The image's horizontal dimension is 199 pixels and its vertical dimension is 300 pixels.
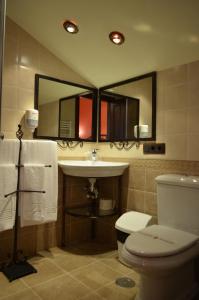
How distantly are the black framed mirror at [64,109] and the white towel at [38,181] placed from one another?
33 centimetres

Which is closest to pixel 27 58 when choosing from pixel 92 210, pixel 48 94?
pixel 48 94

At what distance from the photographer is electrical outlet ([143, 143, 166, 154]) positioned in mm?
2068

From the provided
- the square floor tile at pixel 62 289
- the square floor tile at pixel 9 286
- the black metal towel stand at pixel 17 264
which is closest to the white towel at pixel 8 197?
the black metal towel stand at pixel 17 264

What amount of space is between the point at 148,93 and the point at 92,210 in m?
1.31

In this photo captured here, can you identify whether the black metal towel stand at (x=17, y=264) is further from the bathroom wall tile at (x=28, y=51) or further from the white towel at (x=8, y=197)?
the bathroom wall tile at (x=28, y=51)

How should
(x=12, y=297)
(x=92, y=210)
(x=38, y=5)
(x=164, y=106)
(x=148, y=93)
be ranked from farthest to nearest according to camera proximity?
(x=92, y=210) → (x=148, y=93) → (x=164, y=106) → (x=38, y=5) → (x=12, y=297)

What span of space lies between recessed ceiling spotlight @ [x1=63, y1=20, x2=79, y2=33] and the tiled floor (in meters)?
2.04

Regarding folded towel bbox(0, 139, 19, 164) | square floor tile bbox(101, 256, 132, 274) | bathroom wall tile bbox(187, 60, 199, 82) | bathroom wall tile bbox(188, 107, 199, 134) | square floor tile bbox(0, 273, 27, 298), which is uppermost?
bathroom wall tile bbox(187, 60, 199, 82)

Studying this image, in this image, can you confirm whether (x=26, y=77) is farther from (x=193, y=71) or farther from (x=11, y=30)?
(x=193, y=71)

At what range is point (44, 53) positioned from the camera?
2.30 m

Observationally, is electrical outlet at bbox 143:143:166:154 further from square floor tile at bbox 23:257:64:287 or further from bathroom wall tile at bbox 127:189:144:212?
square floor tile at bbox 23:257:64:287

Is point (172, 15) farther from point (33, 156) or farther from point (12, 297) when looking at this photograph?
point (12, 297)

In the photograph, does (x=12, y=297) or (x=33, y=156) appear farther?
(x=33, y=156)

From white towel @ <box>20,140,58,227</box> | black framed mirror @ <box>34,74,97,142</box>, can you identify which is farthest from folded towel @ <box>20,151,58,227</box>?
black framed mirror @ <box>34,74,97,142</box>
